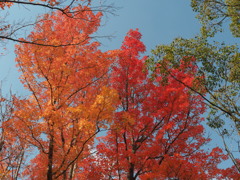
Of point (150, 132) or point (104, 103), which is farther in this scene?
point (150, 132)

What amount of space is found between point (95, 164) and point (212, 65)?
7431mm

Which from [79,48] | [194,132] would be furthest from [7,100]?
[194,132]

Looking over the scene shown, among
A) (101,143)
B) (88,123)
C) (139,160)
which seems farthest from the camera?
(101,143)

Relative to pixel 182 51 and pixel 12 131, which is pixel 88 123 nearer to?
pixel 12 131

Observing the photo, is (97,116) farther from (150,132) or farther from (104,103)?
(150,132)

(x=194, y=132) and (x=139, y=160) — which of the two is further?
(x=194, y=132)

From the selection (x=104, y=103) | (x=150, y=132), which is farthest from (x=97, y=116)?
(x=150, y=132)

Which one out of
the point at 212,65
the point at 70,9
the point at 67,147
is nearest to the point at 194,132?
the point at 212,65

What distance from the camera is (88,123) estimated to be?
6477mm

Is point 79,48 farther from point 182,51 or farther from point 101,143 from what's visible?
point 101,143

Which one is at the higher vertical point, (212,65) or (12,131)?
(212,65)

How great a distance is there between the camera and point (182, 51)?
32.7 feet

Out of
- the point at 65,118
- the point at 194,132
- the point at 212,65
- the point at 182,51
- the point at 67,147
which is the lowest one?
the point at 67,147

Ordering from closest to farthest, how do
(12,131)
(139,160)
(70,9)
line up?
(70,9) < (12,131) < (139,160)
